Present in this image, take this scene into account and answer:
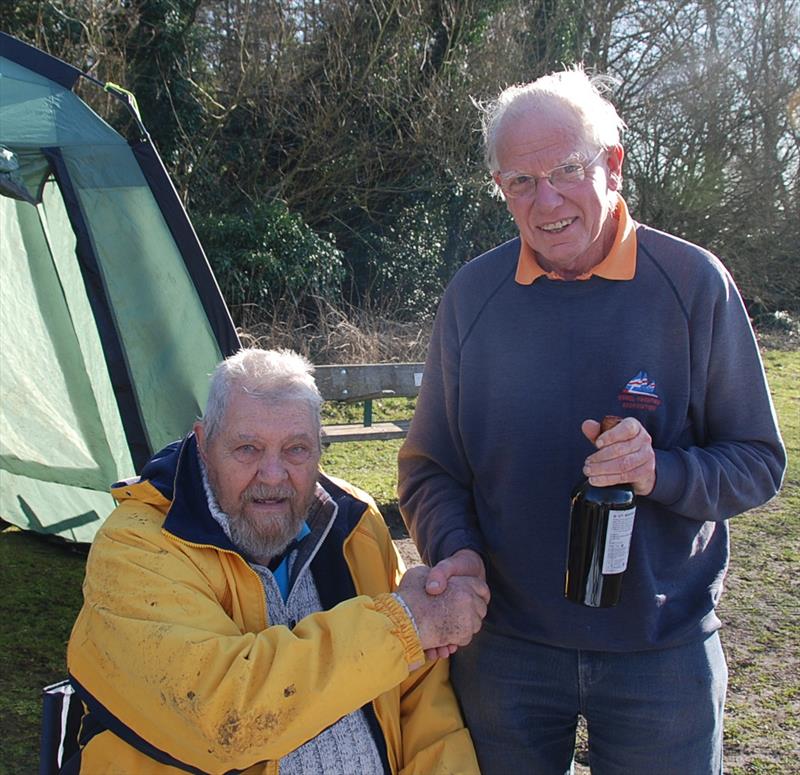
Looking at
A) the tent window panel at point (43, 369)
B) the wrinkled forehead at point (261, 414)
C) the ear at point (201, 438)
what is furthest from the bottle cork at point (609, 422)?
the tent window panel at point (43, 369)

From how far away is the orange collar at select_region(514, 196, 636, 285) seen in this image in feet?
6.44

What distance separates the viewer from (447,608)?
1.94m

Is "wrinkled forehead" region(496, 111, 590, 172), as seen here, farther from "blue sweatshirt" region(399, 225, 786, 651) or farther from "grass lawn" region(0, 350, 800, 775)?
"grass lawn" region(0, 350, 800, 775)

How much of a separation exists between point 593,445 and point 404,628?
0.56 metres

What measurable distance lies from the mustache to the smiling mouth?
0.89 meters

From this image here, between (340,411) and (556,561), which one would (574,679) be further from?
(340,411)

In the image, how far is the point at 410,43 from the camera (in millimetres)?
11484

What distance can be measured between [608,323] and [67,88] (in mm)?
2878

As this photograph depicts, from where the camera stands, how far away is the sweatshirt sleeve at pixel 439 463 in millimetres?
2137

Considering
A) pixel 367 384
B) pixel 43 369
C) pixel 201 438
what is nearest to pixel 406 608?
pixel 201 438

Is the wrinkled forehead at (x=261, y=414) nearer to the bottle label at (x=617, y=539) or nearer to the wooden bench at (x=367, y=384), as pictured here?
the bottle label at (x=617, y=539)

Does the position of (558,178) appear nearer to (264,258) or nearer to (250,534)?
(250,534)

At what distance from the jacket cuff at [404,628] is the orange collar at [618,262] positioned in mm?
788

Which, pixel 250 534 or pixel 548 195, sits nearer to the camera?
pixel 548 195
